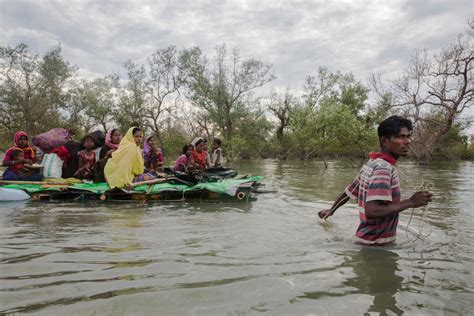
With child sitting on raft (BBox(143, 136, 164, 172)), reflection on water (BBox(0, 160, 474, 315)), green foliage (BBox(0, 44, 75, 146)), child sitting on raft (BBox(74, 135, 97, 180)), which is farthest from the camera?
green foliage (BBox(0, 44, 75, 146))

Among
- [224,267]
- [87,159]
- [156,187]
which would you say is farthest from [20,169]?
[224,267]

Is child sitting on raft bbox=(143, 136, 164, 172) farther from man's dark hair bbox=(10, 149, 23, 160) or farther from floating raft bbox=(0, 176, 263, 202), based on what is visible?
man's dark hair bbox=(10, 149, 23, 160)

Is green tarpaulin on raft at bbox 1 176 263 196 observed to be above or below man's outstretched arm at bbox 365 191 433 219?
below

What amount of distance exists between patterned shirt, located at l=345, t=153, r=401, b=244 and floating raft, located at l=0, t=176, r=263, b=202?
360 centimetres

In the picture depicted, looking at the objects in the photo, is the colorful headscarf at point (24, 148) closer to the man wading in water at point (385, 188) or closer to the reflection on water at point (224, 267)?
the reflection on water at point (224, 267)

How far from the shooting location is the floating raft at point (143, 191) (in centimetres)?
637

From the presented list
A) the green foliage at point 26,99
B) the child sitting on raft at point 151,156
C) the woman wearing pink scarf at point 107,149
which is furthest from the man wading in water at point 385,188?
the green foliage at point 26,99

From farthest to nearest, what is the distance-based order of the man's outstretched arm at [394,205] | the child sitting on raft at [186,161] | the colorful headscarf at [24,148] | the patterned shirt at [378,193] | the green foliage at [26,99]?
the green foliage at [26,99] < the child sitting on raft at [186,161] < the colorful headscarf at [24,148] < the patterned shirt at [378,193] < the man's outstretched arm at [394,205]

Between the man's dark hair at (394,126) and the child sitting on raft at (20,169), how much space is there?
23.2 ft

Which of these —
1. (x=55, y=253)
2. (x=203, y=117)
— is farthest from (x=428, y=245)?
(x=203, y=117)

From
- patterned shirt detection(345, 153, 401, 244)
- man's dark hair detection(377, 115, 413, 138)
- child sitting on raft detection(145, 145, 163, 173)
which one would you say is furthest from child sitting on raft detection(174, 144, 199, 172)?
man's dark hair detection(377, 115, 413, 138)

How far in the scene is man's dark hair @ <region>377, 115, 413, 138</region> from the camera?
280cm

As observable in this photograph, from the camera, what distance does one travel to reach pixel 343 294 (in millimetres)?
2236

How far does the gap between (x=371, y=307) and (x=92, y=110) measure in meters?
35.7
